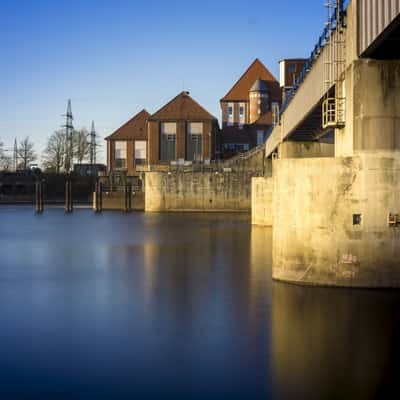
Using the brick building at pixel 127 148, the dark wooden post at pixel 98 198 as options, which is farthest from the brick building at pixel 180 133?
the dark wooden post at pixel 98 198

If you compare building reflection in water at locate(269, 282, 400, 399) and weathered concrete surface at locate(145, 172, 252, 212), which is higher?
weathered concrete surface at locate(145, 172, 252, 212)

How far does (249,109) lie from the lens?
95312 mm

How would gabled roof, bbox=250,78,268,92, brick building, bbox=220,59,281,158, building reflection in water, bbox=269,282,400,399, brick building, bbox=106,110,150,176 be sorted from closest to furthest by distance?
building reflection in water, bbox=269,282,400,399 < brick building, bbox=106,110,150,176 < brick building, bbox=220,59,281,158 < gabled roof, bbox=250,78,268,92

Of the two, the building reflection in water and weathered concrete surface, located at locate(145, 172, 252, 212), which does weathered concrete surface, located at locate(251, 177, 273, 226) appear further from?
the building reflection in water

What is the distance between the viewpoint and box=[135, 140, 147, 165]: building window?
85438 millimetres

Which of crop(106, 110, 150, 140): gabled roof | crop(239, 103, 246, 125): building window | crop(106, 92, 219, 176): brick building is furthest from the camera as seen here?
crop(239, 103, 246, 125): building window

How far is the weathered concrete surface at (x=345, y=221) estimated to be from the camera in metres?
15.1

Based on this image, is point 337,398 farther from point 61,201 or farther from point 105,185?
point 61,201

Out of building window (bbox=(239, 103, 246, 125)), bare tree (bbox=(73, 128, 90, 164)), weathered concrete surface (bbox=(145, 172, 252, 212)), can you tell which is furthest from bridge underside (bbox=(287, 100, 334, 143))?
bare tree (bbox=(73, 128, 90, 164))

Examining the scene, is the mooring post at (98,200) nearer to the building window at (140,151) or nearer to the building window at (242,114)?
the building window at (140,151)

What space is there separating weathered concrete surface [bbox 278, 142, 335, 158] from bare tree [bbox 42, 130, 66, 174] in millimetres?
74683

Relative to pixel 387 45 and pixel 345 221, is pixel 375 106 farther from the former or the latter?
pixel 345 221

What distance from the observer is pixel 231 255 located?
27453 millimetres

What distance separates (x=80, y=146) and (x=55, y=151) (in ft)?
16.3
